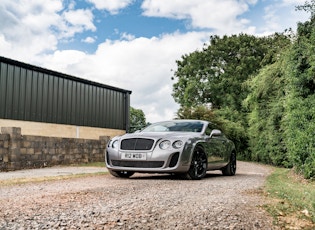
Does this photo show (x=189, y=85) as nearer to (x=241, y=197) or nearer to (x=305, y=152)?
(x=305, y=152)

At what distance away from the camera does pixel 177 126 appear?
10578 millimetres

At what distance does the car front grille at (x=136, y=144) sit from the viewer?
30.6 ft

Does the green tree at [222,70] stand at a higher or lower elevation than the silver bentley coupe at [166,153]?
higher

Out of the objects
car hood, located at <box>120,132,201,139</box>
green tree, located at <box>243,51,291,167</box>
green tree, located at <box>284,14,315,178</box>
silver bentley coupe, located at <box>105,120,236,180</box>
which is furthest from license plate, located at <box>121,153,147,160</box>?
green tree, located at <box>243,51,291,167</box>

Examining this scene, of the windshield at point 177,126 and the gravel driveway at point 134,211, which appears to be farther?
the windshield at point 177,126

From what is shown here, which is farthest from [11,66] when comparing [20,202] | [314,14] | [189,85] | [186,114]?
[189,85]

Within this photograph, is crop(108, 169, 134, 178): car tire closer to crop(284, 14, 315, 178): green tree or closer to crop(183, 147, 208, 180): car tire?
crop(183, 147, 208, 180): car tire

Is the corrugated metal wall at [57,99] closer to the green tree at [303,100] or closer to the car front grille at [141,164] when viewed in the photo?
the car front grille at [141,164]

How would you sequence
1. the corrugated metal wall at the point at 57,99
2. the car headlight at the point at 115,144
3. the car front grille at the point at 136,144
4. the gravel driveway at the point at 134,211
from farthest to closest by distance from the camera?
the corrugated metal wall at the point at 57,99 < the car headlight at the point at 115,144 < the car front grille at the point at 136,144 < the gravel driveway at the point at 134,211

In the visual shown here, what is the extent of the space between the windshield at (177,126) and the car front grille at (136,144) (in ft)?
3.73

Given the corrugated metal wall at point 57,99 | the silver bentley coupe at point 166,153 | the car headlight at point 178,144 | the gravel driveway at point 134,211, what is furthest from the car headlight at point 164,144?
the corrugated metal wall at point 57,99

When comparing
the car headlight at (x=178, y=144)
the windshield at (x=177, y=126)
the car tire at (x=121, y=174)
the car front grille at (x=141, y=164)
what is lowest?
the car tire at (x=121, y=174)

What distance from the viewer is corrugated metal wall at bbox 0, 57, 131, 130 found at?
2019cm

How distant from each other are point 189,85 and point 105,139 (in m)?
19.1
